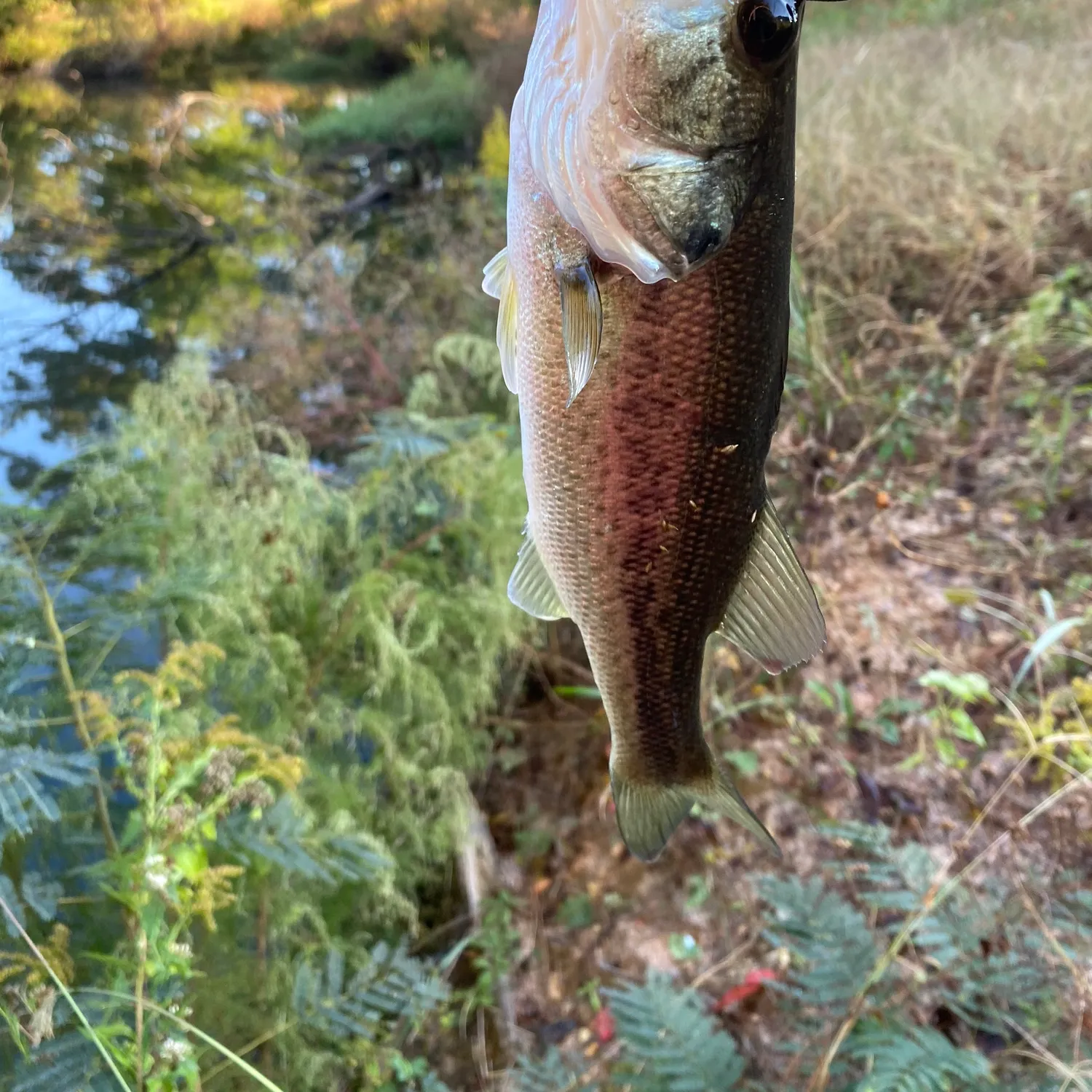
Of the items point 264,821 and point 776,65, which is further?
point 264,821

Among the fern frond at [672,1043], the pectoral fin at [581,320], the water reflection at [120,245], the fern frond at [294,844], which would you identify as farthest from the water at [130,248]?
the pectoral fin at [581,320]

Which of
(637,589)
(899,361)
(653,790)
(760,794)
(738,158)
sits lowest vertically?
(760,794)

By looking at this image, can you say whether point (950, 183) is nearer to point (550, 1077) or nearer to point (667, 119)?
point (667, 119)

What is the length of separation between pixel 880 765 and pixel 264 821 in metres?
1.62

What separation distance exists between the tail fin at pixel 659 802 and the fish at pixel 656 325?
0.13 ft

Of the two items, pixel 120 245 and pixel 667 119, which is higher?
pixel 667 119

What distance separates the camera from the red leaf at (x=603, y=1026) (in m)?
1.73

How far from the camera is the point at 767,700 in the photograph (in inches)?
86.4

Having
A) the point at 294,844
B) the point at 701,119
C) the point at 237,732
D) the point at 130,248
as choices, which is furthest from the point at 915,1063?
the point at 130,248

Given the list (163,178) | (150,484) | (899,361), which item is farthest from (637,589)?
(163,178)

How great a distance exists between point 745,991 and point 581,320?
5.47ft

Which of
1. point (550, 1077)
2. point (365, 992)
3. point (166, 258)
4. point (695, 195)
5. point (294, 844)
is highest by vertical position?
point (695, 195)

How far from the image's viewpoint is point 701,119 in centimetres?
67

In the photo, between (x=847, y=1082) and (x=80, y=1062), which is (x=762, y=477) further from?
(x=847, y=1082)
